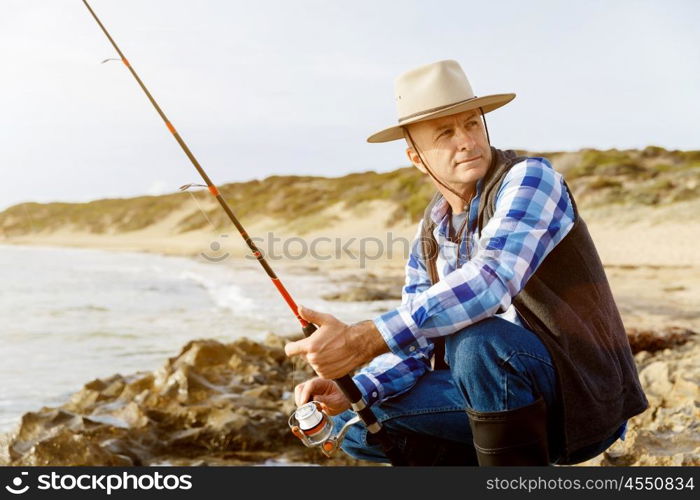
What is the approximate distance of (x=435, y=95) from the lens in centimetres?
247

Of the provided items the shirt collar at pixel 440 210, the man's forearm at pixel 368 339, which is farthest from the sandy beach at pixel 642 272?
the man's forearm at pixel 368 339

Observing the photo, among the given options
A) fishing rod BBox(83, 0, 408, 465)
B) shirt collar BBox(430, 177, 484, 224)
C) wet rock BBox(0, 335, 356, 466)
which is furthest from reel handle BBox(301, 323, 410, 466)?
wet rock BBox(0, 335, 356, 466)

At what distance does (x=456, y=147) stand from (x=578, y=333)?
0.69 m

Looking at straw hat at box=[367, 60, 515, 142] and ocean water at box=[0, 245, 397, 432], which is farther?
ocean water at box=[0, 245, 397, 432]

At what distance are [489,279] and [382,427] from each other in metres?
0.78

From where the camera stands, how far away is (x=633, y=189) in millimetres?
24172

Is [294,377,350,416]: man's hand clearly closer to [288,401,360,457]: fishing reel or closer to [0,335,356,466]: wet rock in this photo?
[288,401,360,457]: fishing reel

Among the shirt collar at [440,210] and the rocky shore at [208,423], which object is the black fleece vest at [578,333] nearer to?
the shirt collar at [440,210]

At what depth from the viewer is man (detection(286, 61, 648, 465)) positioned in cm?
210

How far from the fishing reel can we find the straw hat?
3.17 ft

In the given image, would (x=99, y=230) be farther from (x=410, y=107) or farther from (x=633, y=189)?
(x=410, y=107)

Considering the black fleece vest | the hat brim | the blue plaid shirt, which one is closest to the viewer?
the blue plaid shirt

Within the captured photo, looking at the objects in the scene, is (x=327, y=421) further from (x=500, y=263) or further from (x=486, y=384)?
(x=500, y=263)
